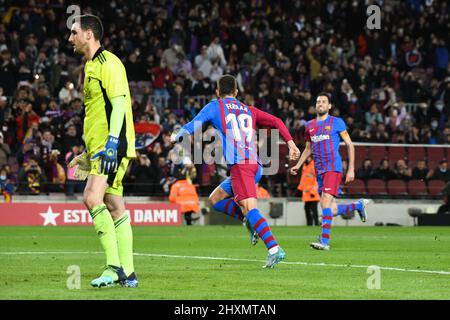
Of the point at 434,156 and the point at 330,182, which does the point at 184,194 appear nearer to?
the point at 434,156

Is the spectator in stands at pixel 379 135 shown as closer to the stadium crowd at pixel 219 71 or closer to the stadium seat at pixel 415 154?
the stadium crowd at pixel 219 71

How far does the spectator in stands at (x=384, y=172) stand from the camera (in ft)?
96.9

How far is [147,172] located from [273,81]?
5.88 metres

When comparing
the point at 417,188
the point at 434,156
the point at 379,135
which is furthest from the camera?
the point at 379,135

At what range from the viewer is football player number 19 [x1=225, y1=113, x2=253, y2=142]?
12555 millimetres

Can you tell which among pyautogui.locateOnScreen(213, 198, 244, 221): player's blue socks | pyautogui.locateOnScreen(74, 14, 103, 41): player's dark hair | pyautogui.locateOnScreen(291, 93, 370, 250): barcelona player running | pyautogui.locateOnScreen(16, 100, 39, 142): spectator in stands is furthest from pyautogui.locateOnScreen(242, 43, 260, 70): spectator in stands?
pyautogui.locateOnScreen(74, 14, 103, 41): player's dark hair

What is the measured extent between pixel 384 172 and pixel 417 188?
1.04m

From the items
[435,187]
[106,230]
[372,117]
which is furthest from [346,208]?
[372,117]

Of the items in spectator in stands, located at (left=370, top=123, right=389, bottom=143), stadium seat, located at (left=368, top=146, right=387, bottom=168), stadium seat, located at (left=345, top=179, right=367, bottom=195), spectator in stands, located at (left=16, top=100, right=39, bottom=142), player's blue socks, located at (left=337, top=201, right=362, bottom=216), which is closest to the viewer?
player's blue socks, located at (left=337, top=201, right=362, bottom=216)

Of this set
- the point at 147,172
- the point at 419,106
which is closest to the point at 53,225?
the point at 147,172

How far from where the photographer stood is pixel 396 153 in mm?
30219

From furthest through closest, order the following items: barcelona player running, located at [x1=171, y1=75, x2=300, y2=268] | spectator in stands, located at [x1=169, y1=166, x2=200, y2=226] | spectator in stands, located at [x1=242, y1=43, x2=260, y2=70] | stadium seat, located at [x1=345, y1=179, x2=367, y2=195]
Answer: spectator in stands, located at [x1=242, y1=43, x2=260, y2=70], stadium seat, located at [x1=345, y1=179, x2=367, y2=195], spectator in stands, located at [x1=169, y1=166, x2=200, y2=226], barcelona player running, located at [x1=171, y1=75, x2=300, y2=268]

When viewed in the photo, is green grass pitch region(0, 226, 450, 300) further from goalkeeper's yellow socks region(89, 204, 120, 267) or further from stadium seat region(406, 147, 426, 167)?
stadium seat region(406, 147, 426, 167)

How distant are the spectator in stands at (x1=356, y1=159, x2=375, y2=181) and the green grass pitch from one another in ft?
27.3
